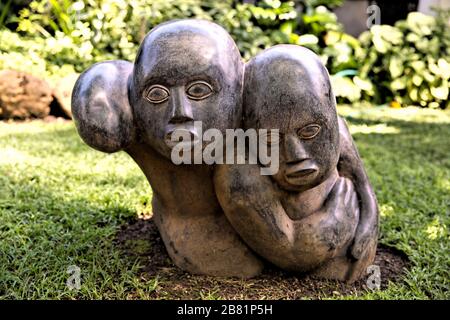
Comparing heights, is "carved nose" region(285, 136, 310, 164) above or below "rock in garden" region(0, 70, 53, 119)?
above

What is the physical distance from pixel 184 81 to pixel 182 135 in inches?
7.7

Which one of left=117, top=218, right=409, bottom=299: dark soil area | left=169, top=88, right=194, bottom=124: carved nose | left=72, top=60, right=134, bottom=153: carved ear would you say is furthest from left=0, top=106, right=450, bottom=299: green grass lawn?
left=169, top=88, right=194, bottom=124: carved nose

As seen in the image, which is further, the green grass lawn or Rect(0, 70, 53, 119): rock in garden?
Rect(0, 70, 53, 119): rock in garden

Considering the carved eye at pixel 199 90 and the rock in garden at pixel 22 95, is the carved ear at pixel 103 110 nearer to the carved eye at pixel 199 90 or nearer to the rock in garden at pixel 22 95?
the carved eye at pixel 199 90

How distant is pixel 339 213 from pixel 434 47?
5.80 m

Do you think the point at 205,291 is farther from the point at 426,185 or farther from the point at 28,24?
the point at 28,24

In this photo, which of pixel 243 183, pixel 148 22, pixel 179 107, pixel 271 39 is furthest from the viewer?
pixel 271 39

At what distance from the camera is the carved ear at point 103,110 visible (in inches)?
73.3

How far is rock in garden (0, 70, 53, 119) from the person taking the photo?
5.45m

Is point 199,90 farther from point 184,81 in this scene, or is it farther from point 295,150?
point 295,150

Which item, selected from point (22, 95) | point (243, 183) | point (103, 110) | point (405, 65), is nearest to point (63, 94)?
point (22, 95)

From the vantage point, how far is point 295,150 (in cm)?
193

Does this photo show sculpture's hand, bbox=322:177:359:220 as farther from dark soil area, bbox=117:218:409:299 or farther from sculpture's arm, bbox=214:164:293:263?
dark soil area, bbox=117:218:409:299

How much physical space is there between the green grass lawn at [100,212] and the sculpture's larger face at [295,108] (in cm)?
61
